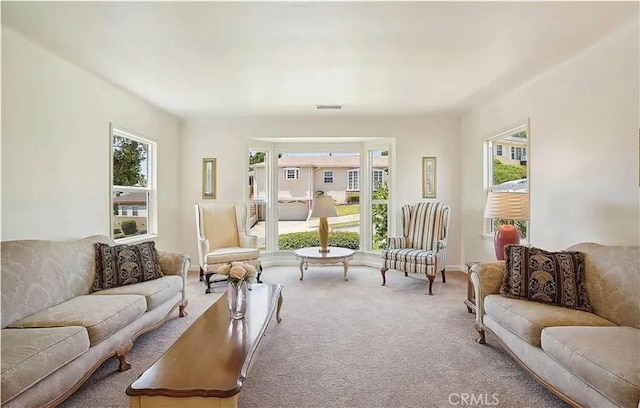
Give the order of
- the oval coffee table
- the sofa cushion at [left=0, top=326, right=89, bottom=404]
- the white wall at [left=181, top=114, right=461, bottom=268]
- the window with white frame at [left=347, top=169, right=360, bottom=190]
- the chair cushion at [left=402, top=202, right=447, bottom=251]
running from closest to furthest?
the sofa cushion at [left=0, top=326, right=89, bottom=404] → the chair cushion at [left=402, top=202, right=447, bottom=251] → the oval coffee table → the white wall at [left=181, top=114, right=461, bottom=268] → the window with white frame at [left=347, top=169, right=360, bottom=190]

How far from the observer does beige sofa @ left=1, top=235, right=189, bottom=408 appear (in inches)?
69.6

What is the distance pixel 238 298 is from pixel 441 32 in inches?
95.6

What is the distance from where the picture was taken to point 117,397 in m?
2.12

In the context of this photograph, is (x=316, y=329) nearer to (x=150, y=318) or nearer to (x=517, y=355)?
(x=150, y=318)

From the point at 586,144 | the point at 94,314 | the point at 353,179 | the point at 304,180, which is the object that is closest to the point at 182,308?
the point at 94,314

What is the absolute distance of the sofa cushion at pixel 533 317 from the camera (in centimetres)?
215

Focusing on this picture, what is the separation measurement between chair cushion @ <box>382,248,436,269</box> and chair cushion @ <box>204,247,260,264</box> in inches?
70.7

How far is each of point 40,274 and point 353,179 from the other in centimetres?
469

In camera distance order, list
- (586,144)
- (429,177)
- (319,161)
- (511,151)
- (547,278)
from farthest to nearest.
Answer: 1. (319,161)
2. (429,177)
3. (511,151)
4. (586,144)
5. (547,278)

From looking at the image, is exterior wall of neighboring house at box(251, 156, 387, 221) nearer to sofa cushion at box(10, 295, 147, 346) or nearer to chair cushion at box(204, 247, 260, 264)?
chair cushion at box(204, 247, 260, 264)

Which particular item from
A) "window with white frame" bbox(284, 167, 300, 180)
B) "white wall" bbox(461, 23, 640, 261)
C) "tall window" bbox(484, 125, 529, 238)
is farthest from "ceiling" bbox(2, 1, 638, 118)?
"window with white frame" bbox(284, 167, 300, 180)

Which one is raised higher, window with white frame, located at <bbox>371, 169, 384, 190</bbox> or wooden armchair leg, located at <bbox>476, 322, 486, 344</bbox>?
window with white frame, located at <bbox>371, 169, 384, 190</bbox>

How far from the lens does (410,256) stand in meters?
4.58

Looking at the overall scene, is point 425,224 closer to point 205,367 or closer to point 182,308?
point 182,308
